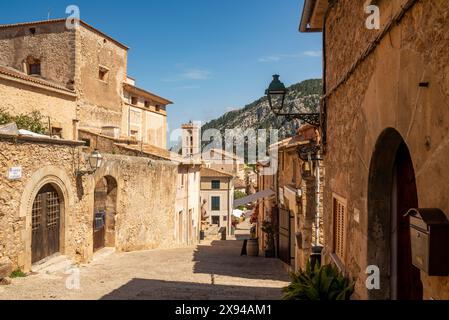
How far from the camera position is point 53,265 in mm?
11523

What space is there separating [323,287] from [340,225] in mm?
1308

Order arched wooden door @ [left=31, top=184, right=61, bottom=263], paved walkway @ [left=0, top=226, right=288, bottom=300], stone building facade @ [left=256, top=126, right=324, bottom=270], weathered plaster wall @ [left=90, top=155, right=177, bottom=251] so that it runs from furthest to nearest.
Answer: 1. weathered plaster wall @ [left=90, top=155, right=177, bottom=251]
2. arched wooden door @ [left=31, top=184, right=61, bottom=263]
3. stone building facade @ [left=256, top=126, right=324, bottom=270]
4. paved walkway @ [left=0, top=226, right=288, bottom=300]

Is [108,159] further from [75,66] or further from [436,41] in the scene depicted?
[436,41]

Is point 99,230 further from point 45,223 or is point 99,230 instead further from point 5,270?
point 5,270

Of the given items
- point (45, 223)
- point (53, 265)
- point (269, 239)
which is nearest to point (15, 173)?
point (45, 223)

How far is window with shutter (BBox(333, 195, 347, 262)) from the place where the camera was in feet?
19.1

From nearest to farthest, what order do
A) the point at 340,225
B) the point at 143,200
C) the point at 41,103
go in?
1. the point at 340,225
2. the point at 143,200
3. the point at 41,103

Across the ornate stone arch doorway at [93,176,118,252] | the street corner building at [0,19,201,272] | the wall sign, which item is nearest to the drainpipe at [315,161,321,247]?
the street corner building at [0,19,201,272]

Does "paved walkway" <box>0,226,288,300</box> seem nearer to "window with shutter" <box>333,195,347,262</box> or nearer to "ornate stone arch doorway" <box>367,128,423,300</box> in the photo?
"window with shutter" <box>333,195,347,262</box>

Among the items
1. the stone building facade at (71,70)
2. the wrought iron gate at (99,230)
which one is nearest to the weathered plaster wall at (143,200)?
the wrought iron gate at (99,230)

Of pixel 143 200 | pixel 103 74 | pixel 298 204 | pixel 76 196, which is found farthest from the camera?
pixel 103 74

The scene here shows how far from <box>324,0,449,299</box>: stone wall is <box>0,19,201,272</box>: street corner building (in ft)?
24.1

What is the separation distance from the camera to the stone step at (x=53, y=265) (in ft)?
35.6

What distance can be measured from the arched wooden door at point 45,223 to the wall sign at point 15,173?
1.22 m
